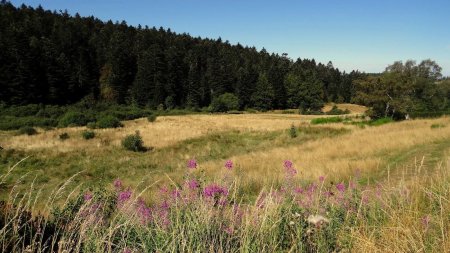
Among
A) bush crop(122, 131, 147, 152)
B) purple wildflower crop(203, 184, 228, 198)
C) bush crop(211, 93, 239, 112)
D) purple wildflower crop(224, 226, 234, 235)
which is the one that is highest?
purple wildflower crop(203, 184, 228, 198)

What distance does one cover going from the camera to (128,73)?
9369 centimetres

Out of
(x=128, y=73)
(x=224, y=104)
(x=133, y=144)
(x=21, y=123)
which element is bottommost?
(x=224, y=104)

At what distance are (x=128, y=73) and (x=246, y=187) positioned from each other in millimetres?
88923

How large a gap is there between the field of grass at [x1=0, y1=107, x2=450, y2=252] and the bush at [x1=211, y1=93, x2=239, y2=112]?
4439 centimetres

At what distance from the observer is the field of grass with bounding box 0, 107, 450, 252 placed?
3.16m

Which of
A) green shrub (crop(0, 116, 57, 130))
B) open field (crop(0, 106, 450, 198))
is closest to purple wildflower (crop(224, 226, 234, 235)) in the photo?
open field (crop(0, 106, 450, 198))

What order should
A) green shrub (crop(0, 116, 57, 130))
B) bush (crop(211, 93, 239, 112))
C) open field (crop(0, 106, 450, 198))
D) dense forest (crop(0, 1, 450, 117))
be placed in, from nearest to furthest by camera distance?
open field (crop(0, 106, 450, 198))
green shrub (crop(0, 116, 57, 130))
dense forest (crop(0, 1, 450, 117))
bush (crop(211, 93, 239, 112))

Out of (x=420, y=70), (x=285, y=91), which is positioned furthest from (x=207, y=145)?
(x=285, y=91)

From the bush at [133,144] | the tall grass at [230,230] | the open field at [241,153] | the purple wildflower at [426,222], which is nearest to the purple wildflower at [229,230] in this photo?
the tall grass at [230,230]

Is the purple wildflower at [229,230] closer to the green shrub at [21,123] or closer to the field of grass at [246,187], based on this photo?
the field of grass at [246,187]

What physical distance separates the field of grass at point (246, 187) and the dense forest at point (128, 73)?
41298 millimetres

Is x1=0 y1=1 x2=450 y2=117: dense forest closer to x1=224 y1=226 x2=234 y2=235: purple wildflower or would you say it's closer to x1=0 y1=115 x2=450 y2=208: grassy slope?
x1=0 y1=115 x2=450 y2=208: grassy slope

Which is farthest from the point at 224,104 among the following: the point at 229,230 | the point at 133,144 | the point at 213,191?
the point at 229,230

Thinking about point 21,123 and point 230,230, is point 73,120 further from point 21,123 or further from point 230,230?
point 230,230
